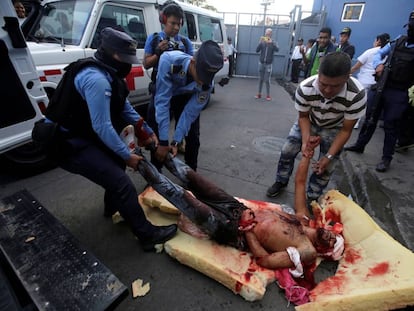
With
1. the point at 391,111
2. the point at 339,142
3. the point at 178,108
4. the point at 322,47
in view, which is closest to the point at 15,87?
the point at 178,108

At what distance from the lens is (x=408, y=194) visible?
9.71 ft

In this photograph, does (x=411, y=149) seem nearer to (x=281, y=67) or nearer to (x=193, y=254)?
(x=193, y=254)

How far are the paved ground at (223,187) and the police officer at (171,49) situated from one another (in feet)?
2.15

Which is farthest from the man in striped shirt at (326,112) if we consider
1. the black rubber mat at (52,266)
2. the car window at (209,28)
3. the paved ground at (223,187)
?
the car window at (209,28)

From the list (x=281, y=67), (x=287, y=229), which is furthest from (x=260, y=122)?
(x=281, y=67)

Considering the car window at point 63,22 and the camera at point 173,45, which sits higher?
the car window at point 63,22

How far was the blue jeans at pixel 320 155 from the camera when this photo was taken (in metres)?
2.53

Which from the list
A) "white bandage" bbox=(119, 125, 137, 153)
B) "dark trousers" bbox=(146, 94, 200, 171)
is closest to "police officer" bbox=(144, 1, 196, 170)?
"dark trousers" bbox=(146, 94, 200, 171)

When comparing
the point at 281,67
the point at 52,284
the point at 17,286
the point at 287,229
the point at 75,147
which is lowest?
the point at 281,67

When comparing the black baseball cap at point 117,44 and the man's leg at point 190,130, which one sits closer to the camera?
the black baseball cap at point 117,44

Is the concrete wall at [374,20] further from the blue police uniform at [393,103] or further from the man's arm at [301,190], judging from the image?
the man's arm at [301,190]

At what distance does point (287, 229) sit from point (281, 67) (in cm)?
1166

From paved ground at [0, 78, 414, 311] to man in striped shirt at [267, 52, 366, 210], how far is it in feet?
1.82

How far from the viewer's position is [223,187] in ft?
10.5
